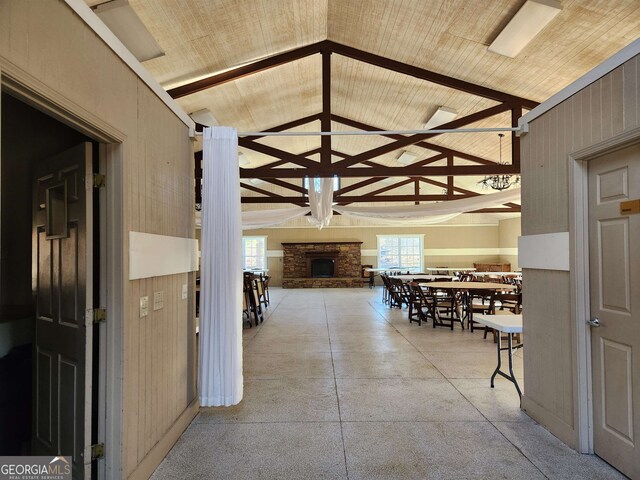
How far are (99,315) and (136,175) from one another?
0.78 m

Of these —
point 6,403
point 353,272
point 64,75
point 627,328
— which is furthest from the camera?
point 353,272

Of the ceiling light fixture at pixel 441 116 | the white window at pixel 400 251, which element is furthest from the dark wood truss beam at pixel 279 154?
the white window at pixel 400 251

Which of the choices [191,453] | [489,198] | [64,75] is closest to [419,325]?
[489,198]

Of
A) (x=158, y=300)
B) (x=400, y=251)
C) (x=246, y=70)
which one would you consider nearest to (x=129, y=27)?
(x=246, y=70)

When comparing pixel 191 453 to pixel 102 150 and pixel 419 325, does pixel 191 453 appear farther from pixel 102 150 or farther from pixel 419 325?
pixel 419 325

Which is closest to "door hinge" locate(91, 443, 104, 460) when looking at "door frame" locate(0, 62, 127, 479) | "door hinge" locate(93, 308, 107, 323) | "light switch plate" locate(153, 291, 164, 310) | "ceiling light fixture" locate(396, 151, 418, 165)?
"door frame" locate(0, 62, 127, 479)

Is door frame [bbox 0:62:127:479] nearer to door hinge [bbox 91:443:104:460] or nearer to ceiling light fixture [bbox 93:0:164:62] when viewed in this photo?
door hinge [bbox 91:443:104:460]

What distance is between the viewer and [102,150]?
185 cm

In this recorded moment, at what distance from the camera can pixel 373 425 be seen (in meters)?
2.61

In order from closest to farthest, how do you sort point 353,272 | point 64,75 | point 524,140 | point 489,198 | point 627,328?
point 64,75
point 627,328
point 524,140
point 489,198
point 353,272

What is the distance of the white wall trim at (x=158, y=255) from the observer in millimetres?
1939

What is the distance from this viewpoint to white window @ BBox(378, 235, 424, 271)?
550 inches

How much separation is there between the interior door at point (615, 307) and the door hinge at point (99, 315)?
284 centimetres

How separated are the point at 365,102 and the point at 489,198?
2735 millimetres
